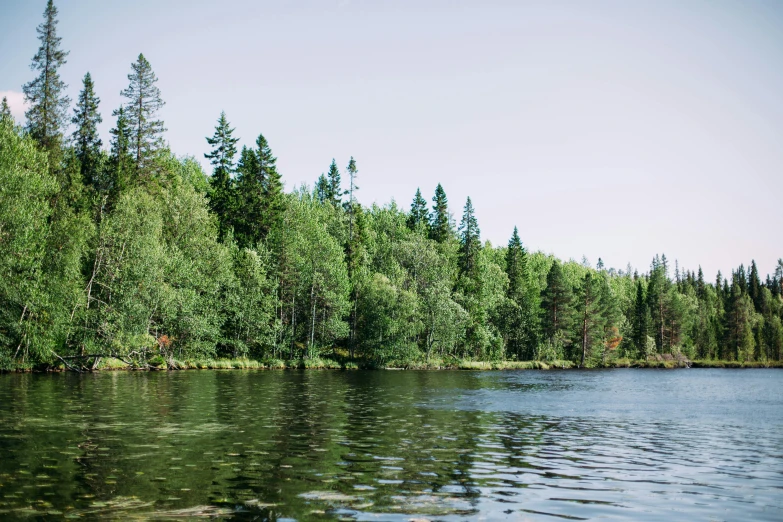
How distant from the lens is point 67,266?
182ft

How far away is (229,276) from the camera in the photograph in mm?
78375

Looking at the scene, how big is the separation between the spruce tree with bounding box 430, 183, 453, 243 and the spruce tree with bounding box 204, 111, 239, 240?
46109 millimetres

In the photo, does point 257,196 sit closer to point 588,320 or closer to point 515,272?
point 515,272

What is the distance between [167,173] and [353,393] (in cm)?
6159

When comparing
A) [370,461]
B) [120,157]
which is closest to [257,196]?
[120,157]

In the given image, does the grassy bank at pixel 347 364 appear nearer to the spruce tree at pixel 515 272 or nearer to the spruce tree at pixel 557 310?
the spruce tree at pixel 557 310

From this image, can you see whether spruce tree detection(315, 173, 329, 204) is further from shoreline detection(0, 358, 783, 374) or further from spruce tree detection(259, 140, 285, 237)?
shoreline detection(0, 358, 783, 374)

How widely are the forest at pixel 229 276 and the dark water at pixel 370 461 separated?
76.2 feet

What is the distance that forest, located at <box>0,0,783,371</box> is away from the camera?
5553 centimetres

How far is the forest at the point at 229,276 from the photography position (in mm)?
55531

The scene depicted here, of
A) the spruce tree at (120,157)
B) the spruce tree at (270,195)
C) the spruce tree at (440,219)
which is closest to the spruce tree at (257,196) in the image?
the spruce tree at (270,195)

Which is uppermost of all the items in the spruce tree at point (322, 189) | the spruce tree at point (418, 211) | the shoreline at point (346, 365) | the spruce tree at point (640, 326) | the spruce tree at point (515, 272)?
the spruce tree at point (322, 189)

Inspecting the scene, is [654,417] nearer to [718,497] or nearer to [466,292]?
[718,497]

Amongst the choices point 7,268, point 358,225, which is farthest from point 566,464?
point 358,225
